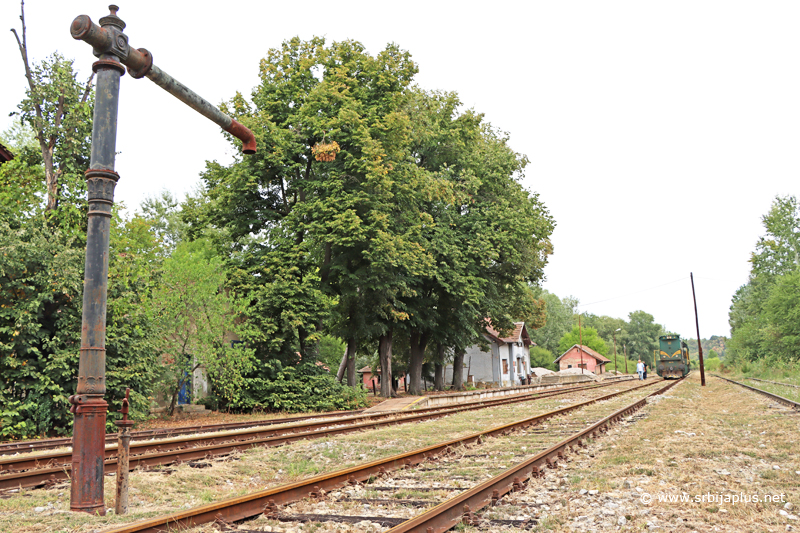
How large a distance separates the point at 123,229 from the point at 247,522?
15.0m


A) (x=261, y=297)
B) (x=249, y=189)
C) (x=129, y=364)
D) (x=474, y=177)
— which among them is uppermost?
(x=474, y=177)

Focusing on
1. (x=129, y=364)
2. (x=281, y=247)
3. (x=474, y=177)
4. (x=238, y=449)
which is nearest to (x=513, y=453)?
(x=238, y=449)

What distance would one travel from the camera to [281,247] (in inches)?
950

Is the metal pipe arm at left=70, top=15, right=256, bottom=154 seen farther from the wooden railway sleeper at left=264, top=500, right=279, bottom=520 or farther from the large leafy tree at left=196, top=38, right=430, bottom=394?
the large leafy tree at left=196, top=38, right=430, bottom=394

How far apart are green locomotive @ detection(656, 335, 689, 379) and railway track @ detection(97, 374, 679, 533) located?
51.0 metres

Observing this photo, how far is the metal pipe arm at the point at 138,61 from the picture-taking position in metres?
6.23

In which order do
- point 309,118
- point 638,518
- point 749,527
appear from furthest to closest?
1. point 309,118
2. point 638,518
3. point 749,527

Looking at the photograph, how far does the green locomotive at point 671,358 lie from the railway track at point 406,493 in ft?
167

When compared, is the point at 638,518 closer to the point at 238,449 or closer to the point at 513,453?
the point at 513,453

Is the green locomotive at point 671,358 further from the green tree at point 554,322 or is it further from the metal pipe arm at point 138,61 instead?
the metal pipe arm at point 138,61

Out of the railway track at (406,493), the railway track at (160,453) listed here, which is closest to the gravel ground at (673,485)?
the railway track at (406,493)

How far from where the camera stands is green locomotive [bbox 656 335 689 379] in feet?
184

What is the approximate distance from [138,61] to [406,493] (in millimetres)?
5930

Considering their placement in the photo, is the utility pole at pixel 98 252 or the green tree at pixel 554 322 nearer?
the utility pole at pixel 98 252
